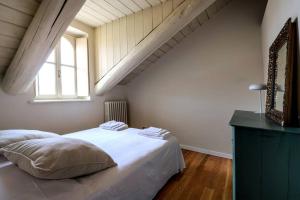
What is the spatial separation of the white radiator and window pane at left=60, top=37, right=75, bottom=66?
38.7 inches

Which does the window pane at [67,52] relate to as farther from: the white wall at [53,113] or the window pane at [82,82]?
the white wall at [53,113]

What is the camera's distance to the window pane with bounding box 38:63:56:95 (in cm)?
253

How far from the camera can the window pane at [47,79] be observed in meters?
2.53

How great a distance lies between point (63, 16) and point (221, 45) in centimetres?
235

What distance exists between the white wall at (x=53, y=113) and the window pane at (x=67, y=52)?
0.31 meters

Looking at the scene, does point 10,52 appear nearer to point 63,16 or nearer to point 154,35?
point 63,16

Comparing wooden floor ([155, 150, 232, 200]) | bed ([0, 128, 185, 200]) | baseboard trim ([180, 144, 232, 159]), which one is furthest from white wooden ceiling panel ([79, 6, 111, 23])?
baseboard trim ([180, 144, 232, 159])

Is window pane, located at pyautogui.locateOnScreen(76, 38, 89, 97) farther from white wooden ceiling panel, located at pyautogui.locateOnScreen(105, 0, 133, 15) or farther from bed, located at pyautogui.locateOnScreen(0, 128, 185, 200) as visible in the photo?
bed, located at pyautogui.locateOnScreen(0, 128, 185, 200)

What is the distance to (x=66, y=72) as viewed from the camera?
113 inches

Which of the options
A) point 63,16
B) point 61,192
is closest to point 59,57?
point 63,16

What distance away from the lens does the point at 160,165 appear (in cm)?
176

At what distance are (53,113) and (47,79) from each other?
21.4 inches

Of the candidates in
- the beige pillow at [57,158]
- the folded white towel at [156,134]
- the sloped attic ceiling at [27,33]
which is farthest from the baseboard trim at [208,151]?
the sloped attic ceiling at [27,33]

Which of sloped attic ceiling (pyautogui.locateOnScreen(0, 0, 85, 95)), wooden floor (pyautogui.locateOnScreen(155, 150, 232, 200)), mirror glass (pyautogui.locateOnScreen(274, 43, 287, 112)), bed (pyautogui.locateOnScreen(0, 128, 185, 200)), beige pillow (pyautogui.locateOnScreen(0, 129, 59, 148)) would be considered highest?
sloped attic ceiling (pyautogui.locateOnScreen(0, 0, 85, 95))
